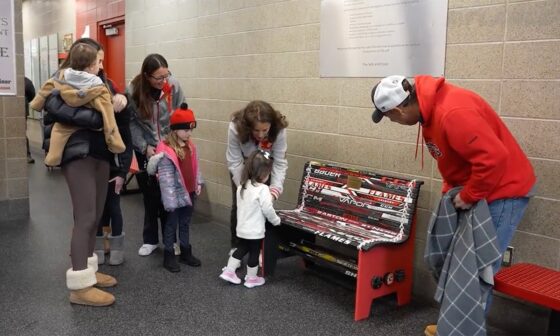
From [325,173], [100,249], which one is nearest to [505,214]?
[325,173]

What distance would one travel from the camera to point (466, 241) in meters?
2.21

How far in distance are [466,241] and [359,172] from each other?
3.48 feet

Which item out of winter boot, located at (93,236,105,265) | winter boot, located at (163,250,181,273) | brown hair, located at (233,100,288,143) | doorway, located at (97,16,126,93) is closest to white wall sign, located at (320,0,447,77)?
brown hair, located at (233,100,288,143)

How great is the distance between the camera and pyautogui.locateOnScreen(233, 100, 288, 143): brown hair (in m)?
3.18

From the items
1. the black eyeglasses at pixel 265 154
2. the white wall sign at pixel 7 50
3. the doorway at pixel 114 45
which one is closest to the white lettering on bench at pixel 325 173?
the black eyeglasses at pixel 265 154

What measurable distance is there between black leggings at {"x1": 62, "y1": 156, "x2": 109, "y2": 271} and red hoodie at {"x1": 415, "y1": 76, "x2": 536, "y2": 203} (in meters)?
1.71

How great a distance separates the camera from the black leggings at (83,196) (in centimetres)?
276

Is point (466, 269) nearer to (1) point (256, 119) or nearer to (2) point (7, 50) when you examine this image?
(1) point (256, 119)

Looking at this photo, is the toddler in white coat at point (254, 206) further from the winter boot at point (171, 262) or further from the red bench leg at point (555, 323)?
the red bench leg at point (555, 323)

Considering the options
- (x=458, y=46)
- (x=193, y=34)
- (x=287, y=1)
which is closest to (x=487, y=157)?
(x=458, y=46)

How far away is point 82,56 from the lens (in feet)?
8.94

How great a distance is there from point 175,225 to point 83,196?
0.79 m

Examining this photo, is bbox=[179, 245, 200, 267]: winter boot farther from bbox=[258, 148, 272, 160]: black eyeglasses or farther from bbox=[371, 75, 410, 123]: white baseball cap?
bbox=[371, 75, 410, 123]: white baseball cap

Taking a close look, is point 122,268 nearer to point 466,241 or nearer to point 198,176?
point 198,176
